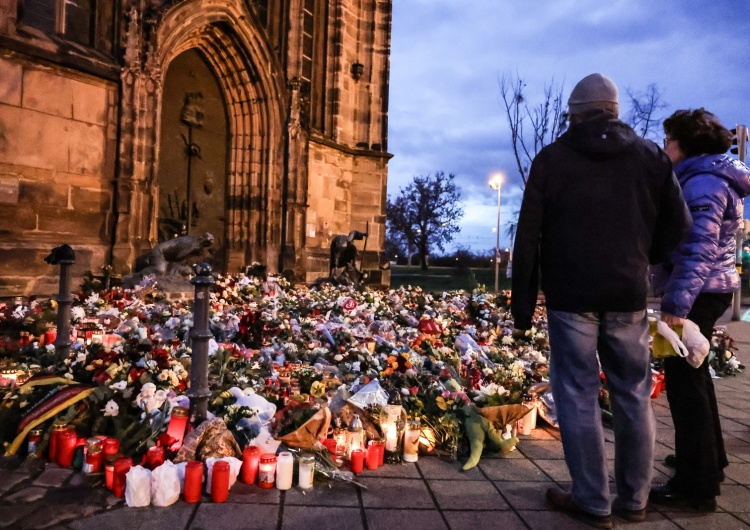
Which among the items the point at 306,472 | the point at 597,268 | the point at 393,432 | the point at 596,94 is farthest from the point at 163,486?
the point at 596,94

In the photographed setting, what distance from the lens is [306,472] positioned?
3.04 m

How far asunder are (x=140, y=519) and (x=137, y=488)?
0.16m

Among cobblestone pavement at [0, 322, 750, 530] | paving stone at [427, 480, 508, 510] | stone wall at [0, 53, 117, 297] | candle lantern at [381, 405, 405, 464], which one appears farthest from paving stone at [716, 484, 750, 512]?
stone wall at [0, 53, 117, 297]

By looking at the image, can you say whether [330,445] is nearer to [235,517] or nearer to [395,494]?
[395,494]

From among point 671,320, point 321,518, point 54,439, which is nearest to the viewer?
point 321,518

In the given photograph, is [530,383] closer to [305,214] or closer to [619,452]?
[619,452]

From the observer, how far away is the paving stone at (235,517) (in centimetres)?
258

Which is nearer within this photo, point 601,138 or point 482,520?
point 601,138

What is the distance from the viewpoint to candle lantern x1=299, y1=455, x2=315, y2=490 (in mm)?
3041

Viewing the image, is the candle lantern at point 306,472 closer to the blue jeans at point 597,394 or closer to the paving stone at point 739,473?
the blue jeans at point 597,394

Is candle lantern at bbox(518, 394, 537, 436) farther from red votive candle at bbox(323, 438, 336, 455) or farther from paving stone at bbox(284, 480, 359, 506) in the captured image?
paving stone at bbox(284, 480, 359, 506)

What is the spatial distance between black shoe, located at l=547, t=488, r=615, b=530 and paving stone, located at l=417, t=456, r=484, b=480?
1.60ft

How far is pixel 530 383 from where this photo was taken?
4.91m

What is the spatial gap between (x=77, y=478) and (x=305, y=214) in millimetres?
11053
